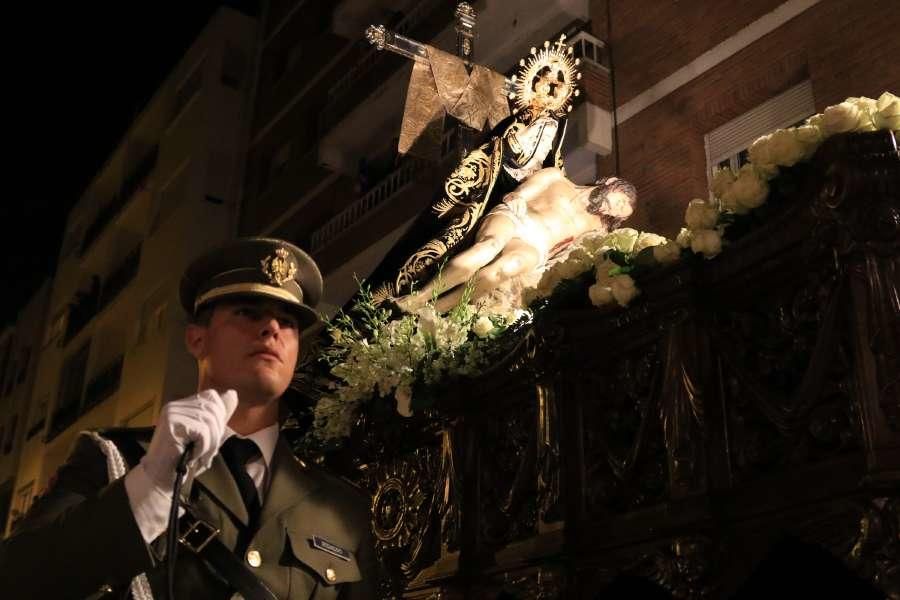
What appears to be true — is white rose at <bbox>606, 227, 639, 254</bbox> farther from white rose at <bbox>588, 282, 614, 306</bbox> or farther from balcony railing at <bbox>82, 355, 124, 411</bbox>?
balcony railing at <bbox>82, 355, 124, 411</bbox>

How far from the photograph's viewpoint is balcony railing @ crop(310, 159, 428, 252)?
46.5ft

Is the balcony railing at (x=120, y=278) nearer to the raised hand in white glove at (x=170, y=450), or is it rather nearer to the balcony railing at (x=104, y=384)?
the balcony railing at (x=104, y=384)

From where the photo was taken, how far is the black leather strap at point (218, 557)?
2562 millimetres

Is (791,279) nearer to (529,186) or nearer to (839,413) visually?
(839,413)

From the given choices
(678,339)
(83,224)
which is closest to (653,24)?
(678,339)

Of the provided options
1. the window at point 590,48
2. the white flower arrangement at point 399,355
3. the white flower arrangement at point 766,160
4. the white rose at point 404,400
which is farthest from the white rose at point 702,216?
the window at point 590,48

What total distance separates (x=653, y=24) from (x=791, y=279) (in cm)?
703

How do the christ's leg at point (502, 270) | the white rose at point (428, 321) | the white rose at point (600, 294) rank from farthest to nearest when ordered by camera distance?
the christ's leg at point (502, 270)
the white rose at point (428, 321)
the white rose at point (600, 294)

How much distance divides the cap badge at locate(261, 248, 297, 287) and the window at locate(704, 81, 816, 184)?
5397 millimetres

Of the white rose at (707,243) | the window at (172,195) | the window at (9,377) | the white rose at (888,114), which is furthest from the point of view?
the window at (9,377)

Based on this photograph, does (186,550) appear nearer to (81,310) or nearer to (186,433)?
(186,433)

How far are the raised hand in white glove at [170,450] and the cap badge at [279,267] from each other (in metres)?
0.80

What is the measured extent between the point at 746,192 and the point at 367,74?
12.8m

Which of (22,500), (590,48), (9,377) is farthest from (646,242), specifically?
(9,377)
